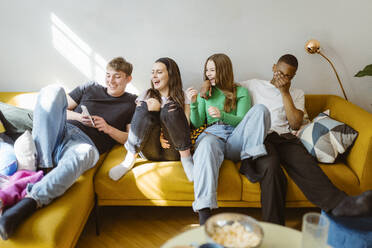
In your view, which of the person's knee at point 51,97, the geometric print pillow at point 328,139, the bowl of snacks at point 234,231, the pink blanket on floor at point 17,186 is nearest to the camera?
the bowl of snacks at point 234,231

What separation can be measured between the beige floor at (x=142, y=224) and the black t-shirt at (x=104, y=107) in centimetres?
46

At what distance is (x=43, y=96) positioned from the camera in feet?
5.84

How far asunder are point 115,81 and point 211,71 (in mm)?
692

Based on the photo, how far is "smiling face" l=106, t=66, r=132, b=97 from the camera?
7.04 ft

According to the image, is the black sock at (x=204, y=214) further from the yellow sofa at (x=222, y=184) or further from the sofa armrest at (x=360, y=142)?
the sofa armrest at (x=360, y=142)

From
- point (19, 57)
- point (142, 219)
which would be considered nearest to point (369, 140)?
point (142, 219)

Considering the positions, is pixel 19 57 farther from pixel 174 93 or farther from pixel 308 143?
pixel 308 143

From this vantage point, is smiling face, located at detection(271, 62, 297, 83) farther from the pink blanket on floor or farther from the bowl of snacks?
the pink blanket on floor

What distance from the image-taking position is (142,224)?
1.94m

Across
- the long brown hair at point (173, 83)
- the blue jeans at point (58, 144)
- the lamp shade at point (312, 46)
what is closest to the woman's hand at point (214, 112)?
the long brown hair at point (173, 83)

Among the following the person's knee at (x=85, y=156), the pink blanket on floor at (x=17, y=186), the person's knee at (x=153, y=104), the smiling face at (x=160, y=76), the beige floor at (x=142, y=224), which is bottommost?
the beige floor at (x=142, y=224)

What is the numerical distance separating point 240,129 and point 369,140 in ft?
2.39

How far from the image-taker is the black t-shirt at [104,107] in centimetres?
211

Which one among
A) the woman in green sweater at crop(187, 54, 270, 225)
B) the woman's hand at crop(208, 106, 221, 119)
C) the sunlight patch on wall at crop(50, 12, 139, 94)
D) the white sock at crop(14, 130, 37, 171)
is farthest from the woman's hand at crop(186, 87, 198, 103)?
the white sock at crop(14, 130, 37, 171)
